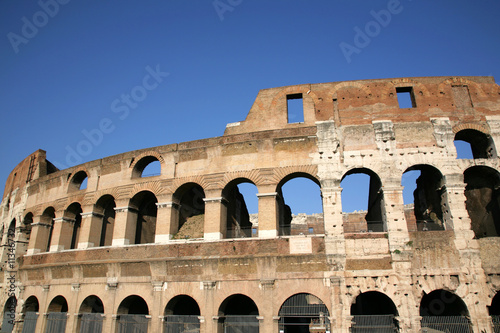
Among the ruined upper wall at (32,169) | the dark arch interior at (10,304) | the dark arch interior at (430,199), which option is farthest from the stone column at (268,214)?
the dark arch interior at (10,304)

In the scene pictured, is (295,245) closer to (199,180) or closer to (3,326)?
(199,180)

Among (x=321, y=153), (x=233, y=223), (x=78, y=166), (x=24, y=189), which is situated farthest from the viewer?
(x=24, y=189)

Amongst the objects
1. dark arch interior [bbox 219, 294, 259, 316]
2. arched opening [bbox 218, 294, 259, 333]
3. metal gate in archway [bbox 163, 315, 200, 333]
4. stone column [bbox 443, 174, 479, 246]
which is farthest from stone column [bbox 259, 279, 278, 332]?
stone column [bbox 443, 174, 479, 246]

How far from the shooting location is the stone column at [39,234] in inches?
714

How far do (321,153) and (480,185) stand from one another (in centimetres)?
603

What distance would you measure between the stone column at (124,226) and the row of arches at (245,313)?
2.20 metres

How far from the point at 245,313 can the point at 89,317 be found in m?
6.10

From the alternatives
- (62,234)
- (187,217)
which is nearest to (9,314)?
(62,234)

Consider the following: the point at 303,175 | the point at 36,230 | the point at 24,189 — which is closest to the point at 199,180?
the point at 303,175

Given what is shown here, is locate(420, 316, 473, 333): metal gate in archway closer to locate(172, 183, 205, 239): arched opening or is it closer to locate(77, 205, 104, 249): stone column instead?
locate(172, 183, 205, 239): arched opening

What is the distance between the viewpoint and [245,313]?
1484 centimetres

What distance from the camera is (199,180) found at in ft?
47.6

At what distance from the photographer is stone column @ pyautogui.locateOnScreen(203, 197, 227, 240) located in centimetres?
1362

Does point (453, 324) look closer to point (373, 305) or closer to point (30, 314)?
point (373, 305)
